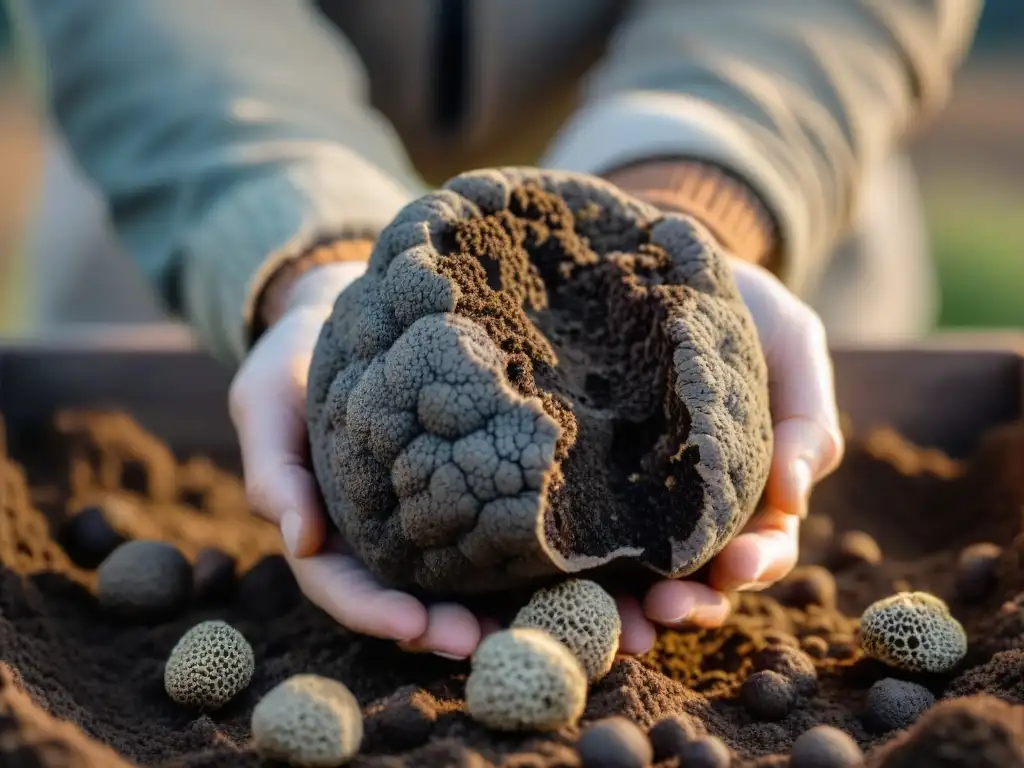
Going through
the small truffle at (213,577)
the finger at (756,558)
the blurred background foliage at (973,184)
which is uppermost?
the finger at (756,558)

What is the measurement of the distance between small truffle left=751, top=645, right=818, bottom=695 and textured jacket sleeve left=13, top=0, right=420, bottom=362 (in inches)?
48.5

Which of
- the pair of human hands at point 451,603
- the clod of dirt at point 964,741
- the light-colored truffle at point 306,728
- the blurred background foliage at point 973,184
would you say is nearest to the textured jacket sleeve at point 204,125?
the pair of human hands at point 451,603

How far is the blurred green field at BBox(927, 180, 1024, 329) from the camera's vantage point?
6.52 metres

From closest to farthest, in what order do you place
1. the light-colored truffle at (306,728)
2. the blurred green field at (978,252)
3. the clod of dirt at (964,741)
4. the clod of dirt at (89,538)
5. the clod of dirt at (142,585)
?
the clod of dirt at (964,741)
the light-colored truffle at (306,728)
the clod of dirt at (142,585)
the clod of dirt at (89,538)
the blurred green field at (978,252)

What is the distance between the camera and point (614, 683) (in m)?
1.48

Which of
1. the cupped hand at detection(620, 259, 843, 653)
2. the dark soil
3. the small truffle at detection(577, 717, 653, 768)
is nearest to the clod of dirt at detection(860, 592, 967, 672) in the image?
the dark soil

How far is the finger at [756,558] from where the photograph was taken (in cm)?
157

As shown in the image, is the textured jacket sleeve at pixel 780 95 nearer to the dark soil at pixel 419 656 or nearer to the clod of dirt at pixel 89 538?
the dark soil at pixel 419 656

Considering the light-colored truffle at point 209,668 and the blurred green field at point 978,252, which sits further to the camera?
the blurred green field at point 978,252

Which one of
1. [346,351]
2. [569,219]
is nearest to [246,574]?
[346,351]

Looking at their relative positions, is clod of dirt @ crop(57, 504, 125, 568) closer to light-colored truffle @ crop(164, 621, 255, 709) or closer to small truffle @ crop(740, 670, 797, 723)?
light-colored truffle @ crop(164, 621, 255, 709)

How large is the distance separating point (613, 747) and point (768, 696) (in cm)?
36

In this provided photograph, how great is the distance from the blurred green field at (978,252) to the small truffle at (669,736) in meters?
5.56

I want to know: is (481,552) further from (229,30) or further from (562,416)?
(229,30)
